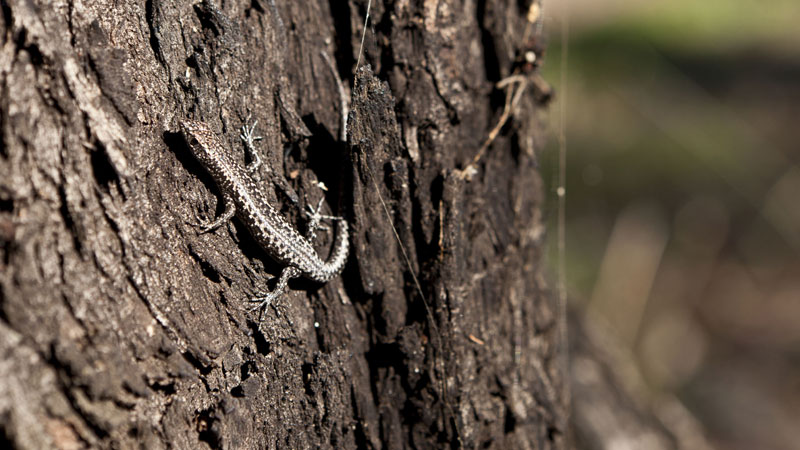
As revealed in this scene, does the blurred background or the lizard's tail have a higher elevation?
the lizard's tail

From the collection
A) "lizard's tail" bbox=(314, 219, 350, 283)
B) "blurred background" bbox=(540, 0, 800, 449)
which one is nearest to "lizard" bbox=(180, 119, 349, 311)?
"lizard's tail" bbox=(314, 219, 350, 283)

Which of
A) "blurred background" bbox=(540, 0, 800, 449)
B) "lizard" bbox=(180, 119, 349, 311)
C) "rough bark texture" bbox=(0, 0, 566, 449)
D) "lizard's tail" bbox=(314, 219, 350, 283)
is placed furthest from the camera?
"blurred background" bbox=(540, 0, 800, 449)

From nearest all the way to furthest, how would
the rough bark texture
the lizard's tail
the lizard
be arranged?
1. the rough bark texture
2. the lizard
3. the lizard's tail

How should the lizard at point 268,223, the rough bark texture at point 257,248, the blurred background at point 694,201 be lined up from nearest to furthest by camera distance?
the rough bark texture at point 257,248, the lizard at point 268,223, the blurred background at point 694,201

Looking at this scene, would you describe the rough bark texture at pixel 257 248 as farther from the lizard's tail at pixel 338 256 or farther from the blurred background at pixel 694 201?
the blurred background at pixel 694 201

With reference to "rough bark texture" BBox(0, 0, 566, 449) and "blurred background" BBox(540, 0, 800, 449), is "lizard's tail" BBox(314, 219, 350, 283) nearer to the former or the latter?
"rough bark texture" BBox(0, 0, 566, 449)

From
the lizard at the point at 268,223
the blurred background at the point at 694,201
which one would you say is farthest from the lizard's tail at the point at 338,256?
the blurred background at the point at 694,201

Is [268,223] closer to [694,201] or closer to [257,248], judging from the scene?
[257,248]
